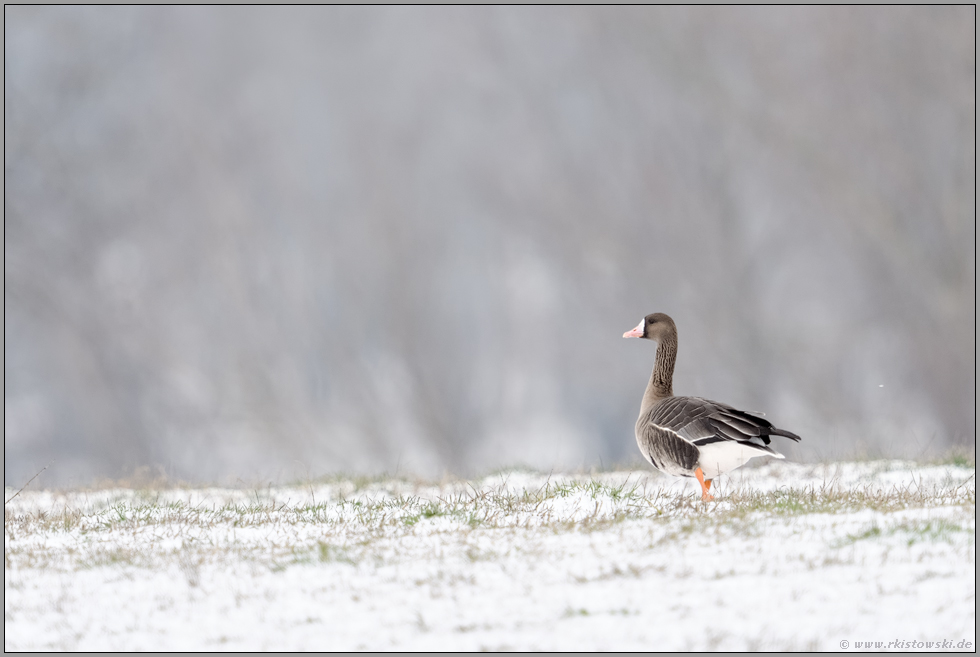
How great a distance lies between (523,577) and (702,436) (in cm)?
261

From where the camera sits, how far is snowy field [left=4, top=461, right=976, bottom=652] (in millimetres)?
3707

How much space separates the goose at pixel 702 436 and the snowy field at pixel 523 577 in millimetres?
334

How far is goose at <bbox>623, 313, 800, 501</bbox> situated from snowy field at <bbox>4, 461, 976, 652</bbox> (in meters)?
0.33

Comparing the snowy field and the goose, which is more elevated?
the goose

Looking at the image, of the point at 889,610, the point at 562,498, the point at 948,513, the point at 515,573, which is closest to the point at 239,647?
the point at 515,573

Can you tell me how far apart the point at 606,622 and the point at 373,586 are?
1.49m

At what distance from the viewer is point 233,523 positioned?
698cm

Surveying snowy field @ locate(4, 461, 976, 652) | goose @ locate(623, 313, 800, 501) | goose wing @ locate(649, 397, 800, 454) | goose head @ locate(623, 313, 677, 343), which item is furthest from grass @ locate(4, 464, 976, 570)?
goose head @ locate(623, 313, 677, 343)

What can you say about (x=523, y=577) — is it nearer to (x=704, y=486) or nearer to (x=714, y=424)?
(x=714, y=424)

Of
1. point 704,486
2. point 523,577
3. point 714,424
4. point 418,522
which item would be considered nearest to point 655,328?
point 714,424

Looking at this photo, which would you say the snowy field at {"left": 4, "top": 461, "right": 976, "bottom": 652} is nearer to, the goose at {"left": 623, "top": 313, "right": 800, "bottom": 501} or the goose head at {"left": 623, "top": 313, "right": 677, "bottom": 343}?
the goose at {"left": 623, "top": 313, "right": 800, "bottom": 501}

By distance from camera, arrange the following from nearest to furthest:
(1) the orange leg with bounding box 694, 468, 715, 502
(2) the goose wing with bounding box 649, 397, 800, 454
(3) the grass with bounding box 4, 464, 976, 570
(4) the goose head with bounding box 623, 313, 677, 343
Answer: (3) the grass with bounding box 4, 464, 976, 570 < (2) the goose wing with bounding box 649, 397, 800, 454 < (1) the orange leg with bounding box 694, 468, 715, 502 < (4) the goose head with bounding box 623, 313, 677, 343

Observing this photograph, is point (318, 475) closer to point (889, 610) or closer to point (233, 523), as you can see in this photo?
point (233, 523)

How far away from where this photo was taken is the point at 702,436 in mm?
6473
